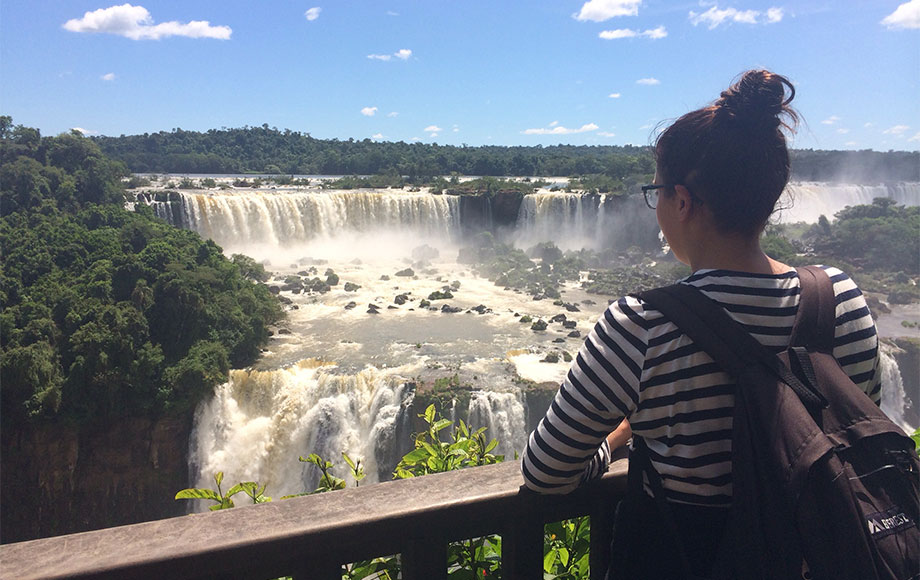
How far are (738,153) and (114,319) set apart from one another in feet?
45.1

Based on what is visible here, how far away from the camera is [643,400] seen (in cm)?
108

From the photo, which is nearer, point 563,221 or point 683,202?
point 683,202

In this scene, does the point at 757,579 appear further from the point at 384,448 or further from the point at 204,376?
the point at 204,376

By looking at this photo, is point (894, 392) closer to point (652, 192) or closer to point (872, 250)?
point (872, 250)

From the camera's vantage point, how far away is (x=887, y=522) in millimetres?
890

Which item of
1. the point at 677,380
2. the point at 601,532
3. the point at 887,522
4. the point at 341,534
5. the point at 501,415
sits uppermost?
the point at 677,380

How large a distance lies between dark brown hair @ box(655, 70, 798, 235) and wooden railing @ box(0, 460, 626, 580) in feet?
1.90

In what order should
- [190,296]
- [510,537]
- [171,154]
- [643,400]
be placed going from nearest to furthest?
[643,400] < [510,537] < [190,296] < [171,154]

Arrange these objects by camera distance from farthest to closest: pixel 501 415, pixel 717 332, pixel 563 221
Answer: pixel 563 221 → pixel 501 415 → pixel 717 332

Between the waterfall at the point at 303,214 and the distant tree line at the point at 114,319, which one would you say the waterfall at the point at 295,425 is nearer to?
the distant tree line at the point at 114,319

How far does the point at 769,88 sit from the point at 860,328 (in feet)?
1.52

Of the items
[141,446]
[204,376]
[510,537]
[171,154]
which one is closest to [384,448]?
[204,376]

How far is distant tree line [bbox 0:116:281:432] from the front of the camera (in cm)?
1213

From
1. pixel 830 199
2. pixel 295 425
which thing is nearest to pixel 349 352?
pixel 295 425
